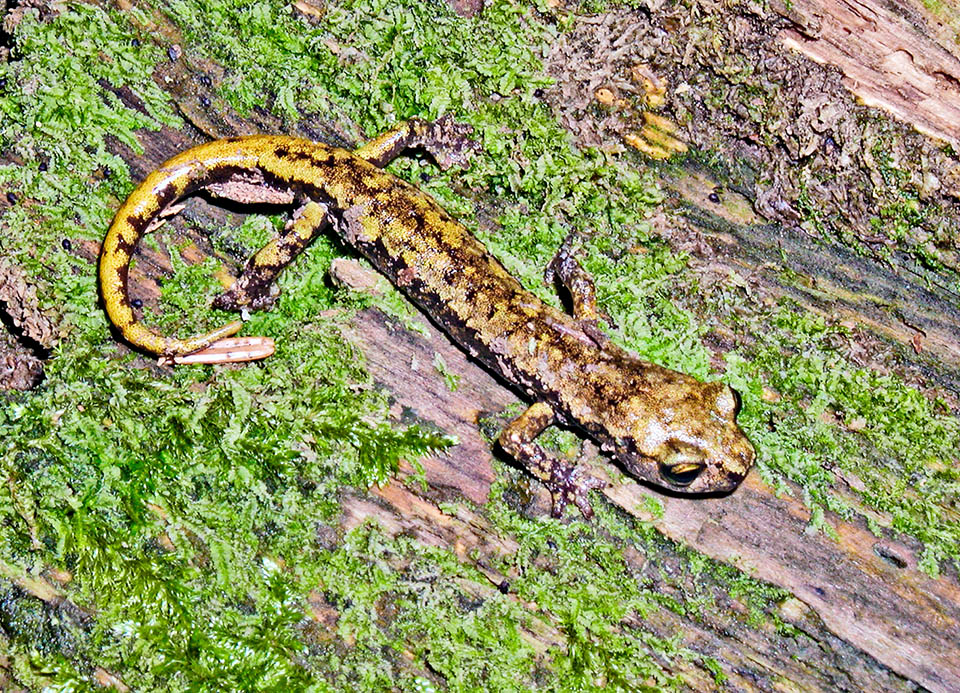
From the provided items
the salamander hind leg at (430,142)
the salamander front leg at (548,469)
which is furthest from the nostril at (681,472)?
the salamander hind leg at (430,142)

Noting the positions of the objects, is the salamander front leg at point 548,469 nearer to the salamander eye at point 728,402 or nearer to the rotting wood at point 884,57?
the salamander eye at point 728,402

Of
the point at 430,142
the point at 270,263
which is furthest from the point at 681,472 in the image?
the point at 270,263

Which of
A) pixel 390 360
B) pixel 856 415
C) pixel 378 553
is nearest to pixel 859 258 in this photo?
pixel 856 415

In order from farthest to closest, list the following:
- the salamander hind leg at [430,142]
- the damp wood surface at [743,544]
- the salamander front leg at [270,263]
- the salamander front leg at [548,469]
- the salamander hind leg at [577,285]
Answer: the salamander hind leg at [430,142] < the salamander hind leg at [577,285] < the salamander front leg at [270,263] < the salamander front leg at [548,469] < the damp wood surface at [743,544]

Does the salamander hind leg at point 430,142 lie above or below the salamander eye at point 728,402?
above

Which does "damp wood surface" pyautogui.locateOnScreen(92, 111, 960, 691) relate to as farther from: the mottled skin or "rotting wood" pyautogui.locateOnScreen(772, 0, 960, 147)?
"rotting wood" pyautogui.locateOnScreen(772, 0, 960, 147)
